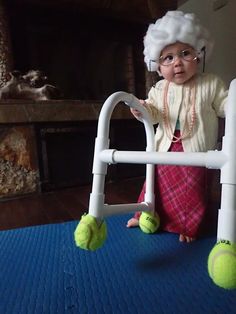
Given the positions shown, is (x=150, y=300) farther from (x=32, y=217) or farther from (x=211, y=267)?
(x=32, y=217)

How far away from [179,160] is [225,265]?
17 centimetres

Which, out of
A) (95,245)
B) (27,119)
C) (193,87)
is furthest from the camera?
(27,119)

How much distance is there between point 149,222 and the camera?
67 cm

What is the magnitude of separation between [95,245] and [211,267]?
0.22 m

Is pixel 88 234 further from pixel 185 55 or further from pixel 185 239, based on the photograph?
pixel 185 55

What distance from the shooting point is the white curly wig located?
59cm

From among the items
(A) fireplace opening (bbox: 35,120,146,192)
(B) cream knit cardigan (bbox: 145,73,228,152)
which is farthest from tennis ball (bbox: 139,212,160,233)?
(A) fireplace opening (bbox: 35,120,146,192)

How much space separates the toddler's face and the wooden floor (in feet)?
1.74

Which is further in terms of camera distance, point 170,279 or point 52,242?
point 52,242

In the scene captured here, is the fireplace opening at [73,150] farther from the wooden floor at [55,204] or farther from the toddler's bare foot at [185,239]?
the toddler's bare foot at [185,239]

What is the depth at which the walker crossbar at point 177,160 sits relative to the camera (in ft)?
1.29

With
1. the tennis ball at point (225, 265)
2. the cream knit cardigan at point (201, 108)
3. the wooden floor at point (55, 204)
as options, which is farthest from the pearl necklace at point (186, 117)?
the wooden floor at point (55, 204)

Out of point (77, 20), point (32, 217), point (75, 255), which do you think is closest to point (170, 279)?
point (75, 255)

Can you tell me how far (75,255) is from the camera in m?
0.58
